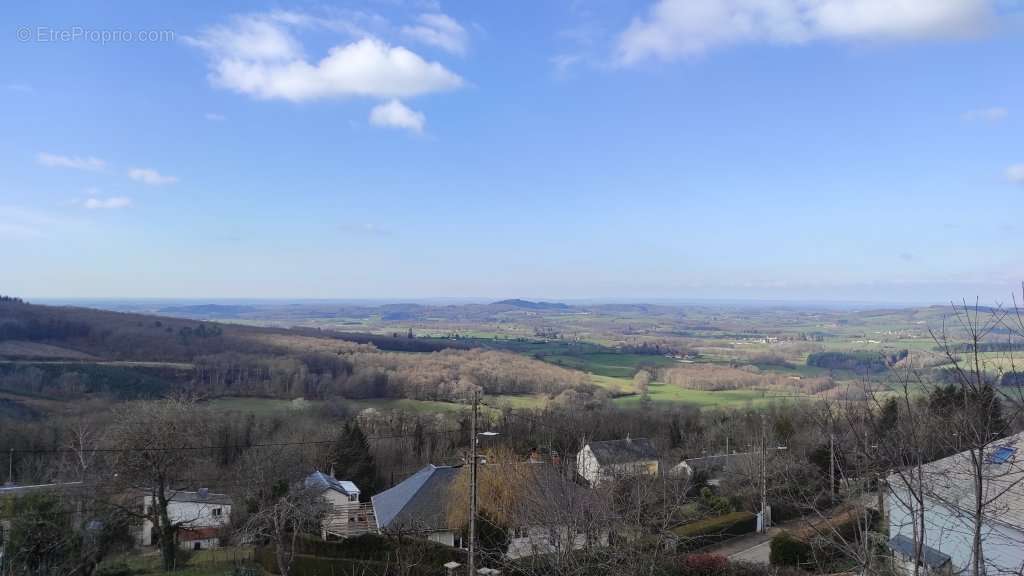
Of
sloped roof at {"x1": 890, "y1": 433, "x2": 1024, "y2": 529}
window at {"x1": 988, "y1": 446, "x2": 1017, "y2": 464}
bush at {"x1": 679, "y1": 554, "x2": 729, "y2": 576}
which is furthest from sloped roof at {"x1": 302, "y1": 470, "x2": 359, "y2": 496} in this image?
window at {"x1": 988, "y1": 446, "x2": 1017, "y2": 464}

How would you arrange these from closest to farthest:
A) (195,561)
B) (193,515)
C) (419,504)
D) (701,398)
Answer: (195,561), (419,504), (193,515), (701,398)

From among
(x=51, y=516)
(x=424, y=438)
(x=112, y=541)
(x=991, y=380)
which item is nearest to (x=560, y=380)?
(x=424, y=438)

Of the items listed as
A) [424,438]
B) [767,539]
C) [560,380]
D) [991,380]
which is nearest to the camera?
[991,380]

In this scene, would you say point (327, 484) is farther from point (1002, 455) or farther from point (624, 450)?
point (1002, 455)

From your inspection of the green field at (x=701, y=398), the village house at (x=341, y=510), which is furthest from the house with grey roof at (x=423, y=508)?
the green field at (x=701, y=398)

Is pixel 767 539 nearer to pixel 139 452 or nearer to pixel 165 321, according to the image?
pixel 139 452

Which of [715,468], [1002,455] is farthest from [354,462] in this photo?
[1002,455]
